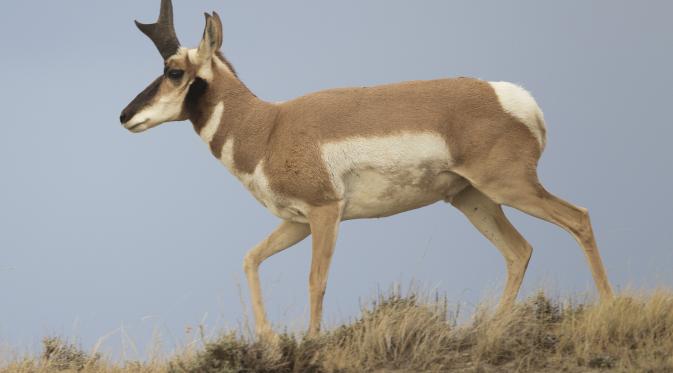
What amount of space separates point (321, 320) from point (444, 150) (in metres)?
2.24

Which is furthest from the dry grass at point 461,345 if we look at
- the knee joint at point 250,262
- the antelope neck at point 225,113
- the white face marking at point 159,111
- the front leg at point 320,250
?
the white face marking at point 159,111

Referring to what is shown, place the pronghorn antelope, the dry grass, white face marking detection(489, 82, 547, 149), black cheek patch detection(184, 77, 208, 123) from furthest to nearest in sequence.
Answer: black cheek patch detection(184, 77, 208, 123) → white face marking detection(489, 82, 547, 149) → the pronghorn antelope → the dry grass

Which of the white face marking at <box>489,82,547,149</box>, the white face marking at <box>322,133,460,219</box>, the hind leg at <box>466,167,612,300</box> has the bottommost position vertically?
the hind leg at <box>466,167,612,300</box>

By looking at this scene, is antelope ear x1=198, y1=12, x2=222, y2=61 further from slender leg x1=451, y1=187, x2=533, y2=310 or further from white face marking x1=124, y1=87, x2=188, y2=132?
slender leg x1=451, y1=187, x2=533, y2=310

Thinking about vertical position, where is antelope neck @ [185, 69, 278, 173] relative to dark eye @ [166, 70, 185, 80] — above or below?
below

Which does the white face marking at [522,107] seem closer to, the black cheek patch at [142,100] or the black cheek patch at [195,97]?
the black cheek patch at [195,97]

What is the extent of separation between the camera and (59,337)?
458 inches

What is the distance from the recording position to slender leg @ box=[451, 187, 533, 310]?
11375mm

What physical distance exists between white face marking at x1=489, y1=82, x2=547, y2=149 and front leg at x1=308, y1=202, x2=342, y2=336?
217 centimetres

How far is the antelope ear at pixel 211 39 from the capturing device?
10.9 m

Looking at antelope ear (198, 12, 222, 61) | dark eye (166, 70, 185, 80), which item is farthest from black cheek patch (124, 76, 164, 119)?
antelope ear (198, 12, 222, 61)

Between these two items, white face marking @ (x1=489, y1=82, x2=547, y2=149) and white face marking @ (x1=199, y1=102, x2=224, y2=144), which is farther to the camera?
white face marking @ (x1=199, y1=102, x2=224, y2=144)

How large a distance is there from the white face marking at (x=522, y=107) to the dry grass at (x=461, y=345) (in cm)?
199

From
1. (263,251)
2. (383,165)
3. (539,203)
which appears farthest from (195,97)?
(539,203)
